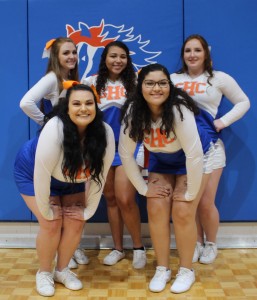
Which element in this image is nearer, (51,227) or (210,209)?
(51,227)

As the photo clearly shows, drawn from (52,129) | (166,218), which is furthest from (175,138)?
(52,129)

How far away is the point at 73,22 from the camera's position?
10.2 feet

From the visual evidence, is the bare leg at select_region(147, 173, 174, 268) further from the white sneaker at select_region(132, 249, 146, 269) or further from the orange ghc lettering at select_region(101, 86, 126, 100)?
the orange ghc lettering at select_region(101, 86, 126, 100)

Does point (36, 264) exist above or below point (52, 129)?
below

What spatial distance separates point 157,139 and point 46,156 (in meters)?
0.60

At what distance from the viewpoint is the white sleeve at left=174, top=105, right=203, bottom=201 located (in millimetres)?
2309

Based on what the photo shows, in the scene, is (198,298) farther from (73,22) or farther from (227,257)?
(73,22)

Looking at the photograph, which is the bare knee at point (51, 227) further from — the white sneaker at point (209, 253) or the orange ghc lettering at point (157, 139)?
the white sneaker at point (209, 253)

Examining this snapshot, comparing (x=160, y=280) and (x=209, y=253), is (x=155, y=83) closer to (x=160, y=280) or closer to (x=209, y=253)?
(x=160, y=280)

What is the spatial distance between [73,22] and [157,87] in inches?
44.3

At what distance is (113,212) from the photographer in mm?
2959

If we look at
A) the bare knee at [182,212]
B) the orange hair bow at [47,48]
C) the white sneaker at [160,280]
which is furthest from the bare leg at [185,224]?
the orange hair bow at [47,48]

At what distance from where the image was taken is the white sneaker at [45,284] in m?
2.45

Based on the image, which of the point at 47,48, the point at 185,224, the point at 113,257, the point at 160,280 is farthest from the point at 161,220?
the point at 47,48
